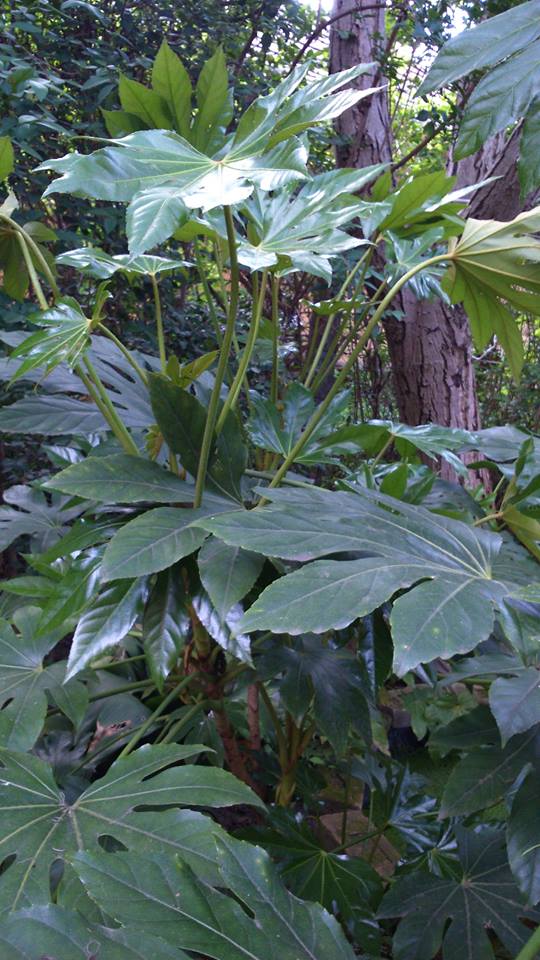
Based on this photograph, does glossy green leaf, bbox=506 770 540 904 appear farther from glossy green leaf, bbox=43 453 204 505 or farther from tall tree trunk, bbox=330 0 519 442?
tall tree trunk, bbox=330 0 519 442

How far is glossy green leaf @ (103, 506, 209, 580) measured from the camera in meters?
0.65

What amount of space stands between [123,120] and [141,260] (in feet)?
0.58

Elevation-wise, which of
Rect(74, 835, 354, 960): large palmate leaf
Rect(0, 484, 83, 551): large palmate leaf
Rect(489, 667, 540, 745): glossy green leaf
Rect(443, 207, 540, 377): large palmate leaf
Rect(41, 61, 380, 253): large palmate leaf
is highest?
Rect(41, 61, 380, 253): large palmate leaf

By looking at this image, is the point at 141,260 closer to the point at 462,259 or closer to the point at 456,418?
the point at 462,259

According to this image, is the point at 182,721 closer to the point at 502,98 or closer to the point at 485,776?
the point at 485,776

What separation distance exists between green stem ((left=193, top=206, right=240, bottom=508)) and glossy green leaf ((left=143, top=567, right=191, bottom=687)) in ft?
0.29

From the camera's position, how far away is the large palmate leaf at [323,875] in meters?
0.97

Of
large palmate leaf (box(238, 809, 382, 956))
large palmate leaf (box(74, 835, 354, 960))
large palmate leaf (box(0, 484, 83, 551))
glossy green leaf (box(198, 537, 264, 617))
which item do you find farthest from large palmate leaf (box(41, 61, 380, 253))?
large palmate leaf (box(238, 809, 382, 956))

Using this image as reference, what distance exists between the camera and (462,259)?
3.04 ft

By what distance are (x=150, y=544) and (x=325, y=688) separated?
29cm

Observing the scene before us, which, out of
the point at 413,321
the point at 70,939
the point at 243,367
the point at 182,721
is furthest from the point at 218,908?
the point at 413,321

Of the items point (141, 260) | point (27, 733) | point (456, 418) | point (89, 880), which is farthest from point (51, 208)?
point (89, 880)

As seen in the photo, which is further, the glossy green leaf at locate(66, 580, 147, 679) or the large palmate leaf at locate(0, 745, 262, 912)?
the glossy green leaf at locate(66, 580, 147, 679)

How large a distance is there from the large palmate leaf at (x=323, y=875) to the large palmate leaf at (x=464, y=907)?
9 cm
